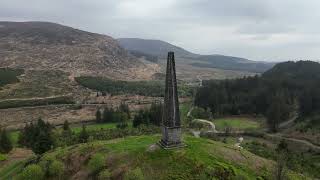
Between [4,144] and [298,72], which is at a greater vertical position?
[298,72]

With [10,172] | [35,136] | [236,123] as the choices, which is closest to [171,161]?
[10,172]

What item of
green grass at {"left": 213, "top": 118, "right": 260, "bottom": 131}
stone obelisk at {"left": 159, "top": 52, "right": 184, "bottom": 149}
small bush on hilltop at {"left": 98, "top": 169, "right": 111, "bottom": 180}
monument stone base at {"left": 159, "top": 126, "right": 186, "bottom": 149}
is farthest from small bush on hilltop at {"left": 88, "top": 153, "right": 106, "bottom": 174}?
green grass at {"left": 213, "top": 118, "right": 260, "bottom": 131}

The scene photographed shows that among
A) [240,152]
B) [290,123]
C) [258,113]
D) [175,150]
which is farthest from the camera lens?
[258,113]

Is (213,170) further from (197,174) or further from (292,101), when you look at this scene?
(292,101)

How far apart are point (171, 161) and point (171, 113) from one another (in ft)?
17.1

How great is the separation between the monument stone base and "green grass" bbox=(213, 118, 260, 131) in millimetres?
58150

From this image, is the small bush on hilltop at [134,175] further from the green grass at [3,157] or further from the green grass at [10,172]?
the green grass at [3,157]

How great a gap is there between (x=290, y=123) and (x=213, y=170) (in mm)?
71799

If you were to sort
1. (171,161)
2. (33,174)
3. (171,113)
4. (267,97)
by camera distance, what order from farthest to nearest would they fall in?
(267,97) < (33,174) < (171,113) < (171,161)

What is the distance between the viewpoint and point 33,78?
192 m

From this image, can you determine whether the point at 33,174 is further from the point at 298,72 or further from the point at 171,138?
the point at 298,72

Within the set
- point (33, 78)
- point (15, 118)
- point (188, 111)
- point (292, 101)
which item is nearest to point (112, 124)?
point (188, 111)

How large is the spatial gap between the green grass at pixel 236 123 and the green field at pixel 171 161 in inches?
2160

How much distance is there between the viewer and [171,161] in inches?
1692
